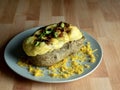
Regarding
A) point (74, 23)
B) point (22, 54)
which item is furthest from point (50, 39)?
point (74, 23)

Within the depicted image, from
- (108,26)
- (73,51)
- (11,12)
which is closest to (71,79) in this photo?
(73,51)

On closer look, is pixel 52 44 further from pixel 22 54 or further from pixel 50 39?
pixel 22 54

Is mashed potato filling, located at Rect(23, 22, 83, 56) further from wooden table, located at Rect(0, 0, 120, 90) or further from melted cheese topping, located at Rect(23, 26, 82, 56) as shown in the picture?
wooden table, located at Rect(0, 0, 120, 90)

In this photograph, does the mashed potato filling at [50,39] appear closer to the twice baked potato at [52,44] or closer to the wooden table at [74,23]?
the twice baked potato at [52,44]

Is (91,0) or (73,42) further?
(91,0)

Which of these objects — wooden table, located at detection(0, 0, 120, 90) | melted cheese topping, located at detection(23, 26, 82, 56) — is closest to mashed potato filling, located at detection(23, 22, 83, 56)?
melted cheese topping, located at detection(23, 26, 82, 56)

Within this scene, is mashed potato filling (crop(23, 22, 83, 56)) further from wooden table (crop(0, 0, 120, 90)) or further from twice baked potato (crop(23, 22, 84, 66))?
wooden table (crop(0, 0, 120, 90))

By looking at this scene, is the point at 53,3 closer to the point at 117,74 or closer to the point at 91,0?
the point at 91,0

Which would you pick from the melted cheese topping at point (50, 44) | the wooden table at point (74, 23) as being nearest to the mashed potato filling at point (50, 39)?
the melted cheese topping at point (50, 44)
